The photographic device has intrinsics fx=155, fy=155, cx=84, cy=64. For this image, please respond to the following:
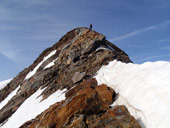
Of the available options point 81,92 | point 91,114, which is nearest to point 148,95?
point 91,114

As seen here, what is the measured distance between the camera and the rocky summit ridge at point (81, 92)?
981 centimetres

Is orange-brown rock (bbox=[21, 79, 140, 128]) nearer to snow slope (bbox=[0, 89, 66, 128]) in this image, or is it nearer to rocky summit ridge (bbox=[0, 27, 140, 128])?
rocky summit ridge (bbox=[0, 27, 140, 128])

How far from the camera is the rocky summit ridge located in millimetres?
9812

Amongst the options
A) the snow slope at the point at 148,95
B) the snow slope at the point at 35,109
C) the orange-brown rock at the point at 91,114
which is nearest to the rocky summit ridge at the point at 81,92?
the orange-brown rock at the point at 91,114

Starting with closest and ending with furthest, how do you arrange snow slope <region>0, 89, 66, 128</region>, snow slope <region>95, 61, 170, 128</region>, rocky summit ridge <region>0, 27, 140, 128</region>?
snow slope <region>95, 61, 170, 128</region> < rocky summit ridge <region>0, 27, 140, 128</region> < snow slope <region>0, 89, 66, 128</region>

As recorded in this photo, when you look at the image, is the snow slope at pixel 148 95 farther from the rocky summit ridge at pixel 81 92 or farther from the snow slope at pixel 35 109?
the snow slope at pixel 35 109

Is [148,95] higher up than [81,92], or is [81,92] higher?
[148,95]

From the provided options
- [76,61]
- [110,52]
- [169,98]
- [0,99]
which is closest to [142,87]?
[169,98]

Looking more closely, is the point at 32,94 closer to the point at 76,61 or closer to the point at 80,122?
the point at 76,61

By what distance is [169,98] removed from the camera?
8.76 metres

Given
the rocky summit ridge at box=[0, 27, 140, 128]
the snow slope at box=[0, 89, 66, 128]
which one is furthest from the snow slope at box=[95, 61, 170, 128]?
the snow slope at box=[0, 89, 66, 128]

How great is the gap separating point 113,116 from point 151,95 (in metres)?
2.75

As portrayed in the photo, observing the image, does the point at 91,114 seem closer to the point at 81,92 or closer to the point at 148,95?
the point at 81,92

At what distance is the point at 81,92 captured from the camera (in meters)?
13.1
